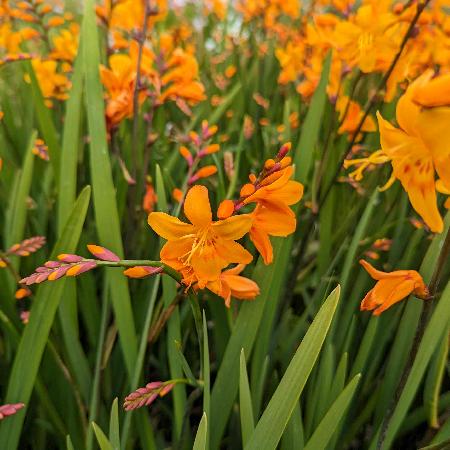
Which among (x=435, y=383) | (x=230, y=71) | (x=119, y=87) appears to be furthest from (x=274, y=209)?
(x=230, y=71)

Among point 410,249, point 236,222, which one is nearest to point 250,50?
point 410,249

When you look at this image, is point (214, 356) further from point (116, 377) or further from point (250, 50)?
point (250, 50)

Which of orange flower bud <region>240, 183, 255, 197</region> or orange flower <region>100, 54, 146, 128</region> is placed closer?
orange flower bud <region>240, 183, 255, 197</region>

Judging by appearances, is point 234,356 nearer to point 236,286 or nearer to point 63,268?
point 236,286

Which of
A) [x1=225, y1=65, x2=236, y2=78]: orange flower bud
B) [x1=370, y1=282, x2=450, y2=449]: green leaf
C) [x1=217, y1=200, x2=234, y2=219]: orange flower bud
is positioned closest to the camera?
[x1=217, y1=200, x2=234, y2=219]: orange flower bud

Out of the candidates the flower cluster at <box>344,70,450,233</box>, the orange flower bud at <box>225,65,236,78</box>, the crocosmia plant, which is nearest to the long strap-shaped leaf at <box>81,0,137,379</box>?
the crocosmia plant

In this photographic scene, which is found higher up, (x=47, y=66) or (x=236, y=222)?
(x=47, y=66)

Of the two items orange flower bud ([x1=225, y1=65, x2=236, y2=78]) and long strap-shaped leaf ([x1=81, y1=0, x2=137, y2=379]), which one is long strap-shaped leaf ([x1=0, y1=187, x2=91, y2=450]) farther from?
orange flower bud ([x1=225, y1=65, x2=236, y2=78])
